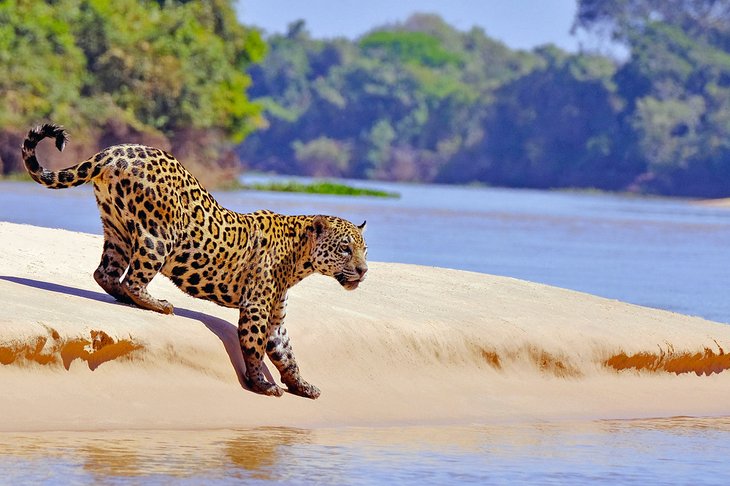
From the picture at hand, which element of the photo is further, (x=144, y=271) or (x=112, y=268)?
(x=112, y=268)

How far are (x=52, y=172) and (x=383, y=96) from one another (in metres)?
123

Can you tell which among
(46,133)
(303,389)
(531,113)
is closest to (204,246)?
(303,389)

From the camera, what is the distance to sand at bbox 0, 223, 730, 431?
10602mm

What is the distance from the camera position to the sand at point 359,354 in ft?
34.8

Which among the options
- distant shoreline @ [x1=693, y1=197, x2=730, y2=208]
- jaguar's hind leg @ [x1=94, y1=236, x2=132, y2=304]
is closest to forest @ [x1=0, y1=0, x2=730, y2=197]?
distant shoreline @ [x1=693, y1=197, x2=730, y2=208]

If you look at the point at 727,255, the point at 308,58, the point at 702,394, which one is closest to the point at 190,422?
the point at 702,394

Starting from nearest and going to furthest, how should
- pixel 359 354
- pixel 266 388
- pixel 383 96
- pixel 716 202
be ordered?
pixel 266 388 < pixel 359 354 < pixel 716 202 < pixel 383 96

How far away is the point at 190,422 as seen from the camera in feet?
35.0

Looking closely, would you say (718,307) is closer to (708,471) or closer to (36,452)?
(708,471)

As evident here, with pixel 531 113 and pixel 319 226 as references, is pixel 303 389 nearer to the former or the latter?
pixel 319 226

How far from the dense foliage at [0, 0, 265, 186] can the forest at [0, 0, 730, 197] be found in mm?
78

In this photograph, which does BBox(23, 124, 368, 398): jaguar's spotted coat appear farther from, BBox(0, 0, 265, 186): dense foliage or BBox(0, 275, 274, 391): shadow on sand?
BBox(0, 0, 265, 186): dense foliage

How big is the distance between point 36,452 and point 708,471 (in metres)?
3.85

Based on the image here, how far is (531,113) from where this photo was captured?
4638 inches
